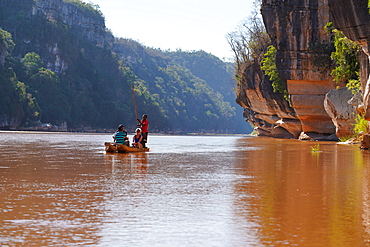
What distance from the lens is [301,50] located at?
39.5m

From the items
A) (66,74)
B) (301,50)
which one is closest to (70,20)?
(66,74)

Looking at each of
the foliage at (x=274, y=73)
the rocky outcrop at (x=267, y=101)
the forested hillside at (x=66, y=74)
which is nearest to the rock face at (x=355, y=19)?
the foliage at (x=274, y=73)

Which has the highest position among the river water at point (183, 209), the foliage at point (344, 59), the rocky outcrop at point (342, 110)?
the foliage at point (344, 59)

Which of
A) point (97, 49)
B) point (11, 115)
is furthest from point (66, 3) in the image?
point (11, 115)

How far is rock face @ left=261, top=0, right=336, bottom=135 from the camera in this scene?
38281mm

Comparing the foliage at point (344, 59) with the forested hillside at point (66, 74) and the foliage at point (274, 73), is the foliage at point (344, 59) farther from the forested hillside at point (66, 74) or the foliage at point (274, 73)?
the forested hillside at point (66, 74)

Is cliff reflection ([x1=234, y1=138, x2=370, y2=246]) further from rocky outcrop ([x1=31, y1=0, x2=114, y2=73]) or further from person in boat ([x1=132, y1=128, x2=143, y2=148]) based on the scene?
rocky outcrop ([x1=31, y1=0, x2=114, y2=73])

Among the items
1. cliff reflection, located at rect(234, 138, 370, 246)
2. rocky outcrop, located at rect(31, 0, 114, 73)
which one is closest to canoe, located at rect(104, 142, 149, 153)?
cliff reflection, located at rect(234, 138, 370, 246)

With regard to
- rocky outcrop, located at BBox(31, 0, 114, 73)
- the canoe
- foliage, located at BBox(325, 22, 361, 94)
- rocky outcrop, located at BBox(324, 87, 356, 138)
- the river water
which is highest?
rocky outcrop, located at BBox(31, 0, 114, 73)

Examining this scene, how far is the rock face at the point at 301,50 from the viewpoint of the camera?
3828 centimetres

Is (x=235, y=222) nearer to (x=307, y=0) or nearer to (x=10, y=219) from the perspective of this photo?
(x=10, y=219)

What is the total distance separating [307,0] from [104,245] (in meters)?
35.1

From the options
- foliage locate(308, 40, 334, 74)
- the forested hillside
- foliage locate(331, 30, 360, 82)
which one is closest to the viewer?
foliage locate(331, 30, 360, 82)

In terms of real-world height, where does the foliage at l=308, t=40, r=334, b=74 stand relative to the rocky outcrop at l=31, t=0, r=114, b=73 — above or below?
below
